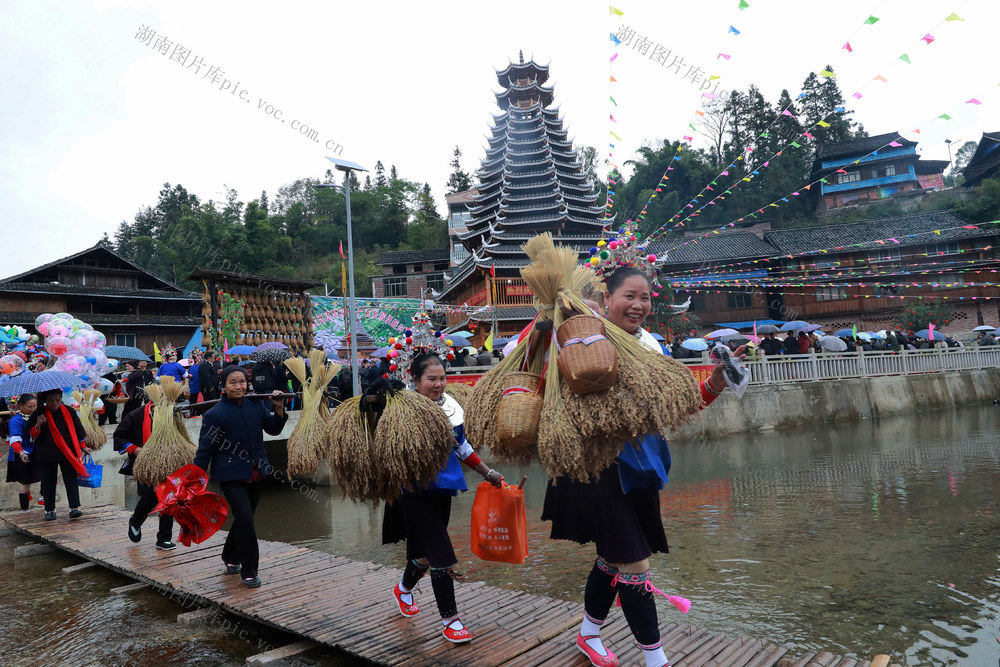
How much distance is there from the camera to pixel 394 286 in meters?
46.2

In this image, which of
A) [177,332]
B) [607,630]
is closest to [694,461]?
[607,630]

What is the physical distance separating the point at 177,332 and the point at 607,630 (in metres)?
31.2

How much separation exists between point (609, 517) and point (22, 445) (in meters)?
8.08

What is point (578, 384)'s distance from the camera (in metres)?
2.60

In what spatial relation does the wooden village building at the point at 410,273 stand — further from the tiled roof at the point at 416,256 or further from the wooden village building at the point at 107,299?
the wooden village building at the point at 107,299

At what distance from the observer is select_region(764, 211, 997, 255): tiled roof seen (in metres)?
32.7

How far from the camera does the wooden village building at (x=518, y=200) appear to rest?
27.1m

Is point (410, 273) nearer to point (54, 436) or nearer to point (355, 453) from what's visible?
point (54, 436)

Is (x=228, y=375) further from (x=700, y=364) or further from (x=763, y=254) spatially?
(x=763, y=254)

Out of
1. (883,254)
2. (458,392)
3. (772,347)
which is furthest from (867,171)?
(458,392)

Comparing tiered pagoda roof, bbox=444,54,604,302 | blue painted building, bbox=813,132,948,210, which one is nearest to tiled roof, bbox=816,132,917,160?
blue painted building, bbox=813,132,948,210

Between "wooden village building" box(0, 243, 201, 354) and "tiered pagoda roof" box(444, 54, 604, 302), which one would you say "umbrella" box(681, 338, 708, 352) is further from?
"wooden village building" box(0, 243, 201, 354)

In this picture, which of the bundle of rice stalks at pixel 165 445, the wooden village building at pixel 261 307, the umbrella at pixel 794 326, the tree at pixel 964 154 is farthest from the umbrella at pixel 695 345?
the tree at pixel 964 154

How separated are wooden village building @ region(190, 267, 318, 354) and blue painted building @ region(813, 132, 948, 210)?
37.0m
